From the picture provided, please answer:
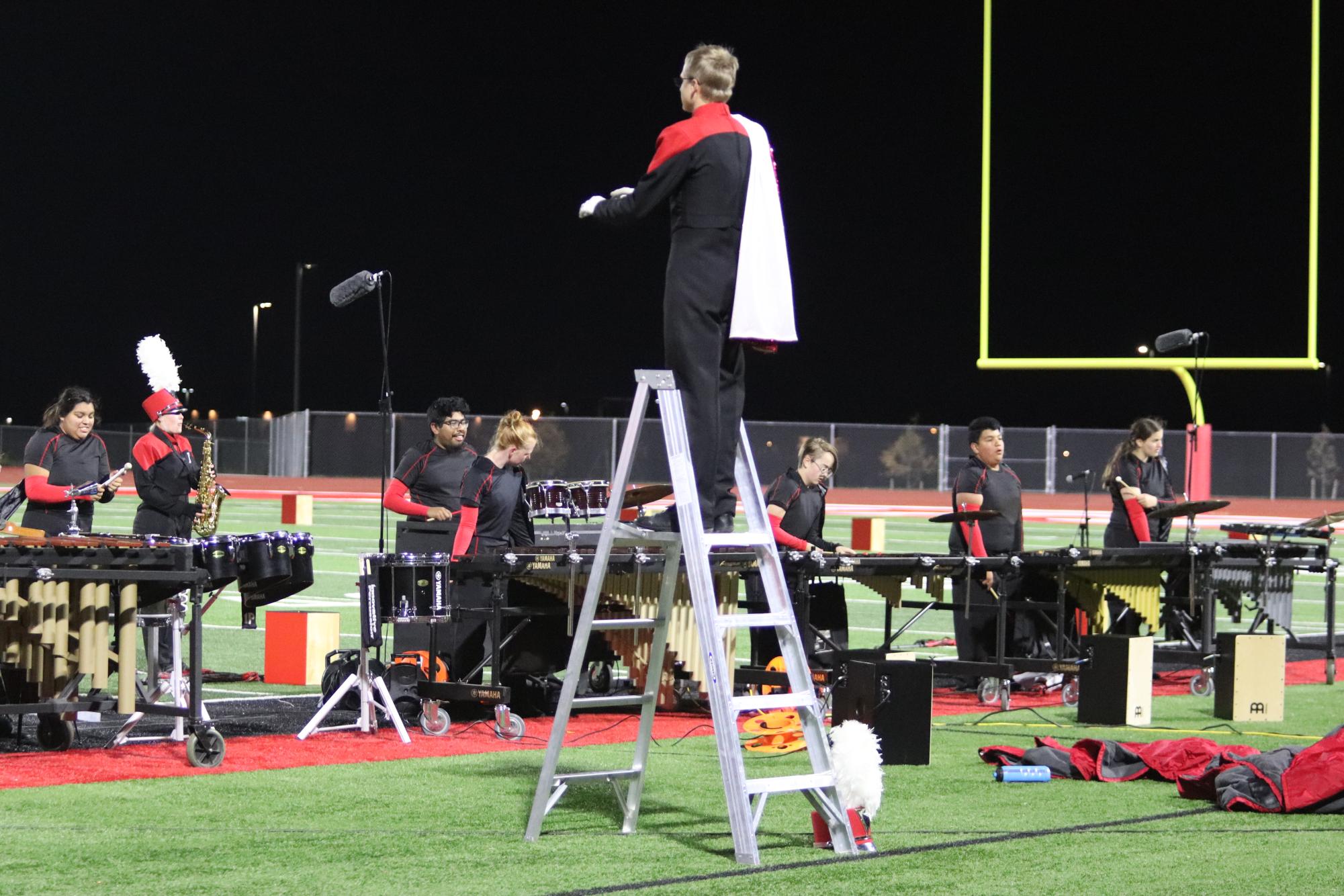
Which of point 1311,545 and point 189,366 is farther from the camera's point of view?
point 189,366

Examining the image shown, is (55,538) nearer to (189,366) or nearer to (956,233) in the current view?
(956,233)

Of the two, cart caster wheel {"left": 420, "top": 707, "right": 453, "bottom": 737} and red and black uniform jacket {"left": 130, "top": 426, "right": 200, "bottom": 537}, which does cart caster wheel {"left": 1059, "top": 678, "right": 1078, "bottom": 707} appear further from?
red and black uniform jacket {"left": 130, "top": 426, "right": 200, "bottom": 537}

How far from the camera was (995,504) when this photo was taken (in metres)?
10.8

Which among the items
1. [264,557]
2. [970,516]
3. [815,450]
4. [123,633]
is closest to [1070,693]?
[970,516]

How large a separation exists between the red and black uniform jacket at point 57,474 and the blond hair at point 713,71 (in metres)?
5.88

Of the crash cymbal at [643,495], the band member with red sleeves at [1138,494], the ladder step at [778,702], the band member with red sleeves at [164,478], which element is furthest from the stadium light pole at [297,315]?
the ladder step at [778,702]

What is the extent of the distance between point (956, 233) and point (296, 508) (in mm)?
21112

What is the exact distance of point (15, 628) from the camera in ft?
24.0

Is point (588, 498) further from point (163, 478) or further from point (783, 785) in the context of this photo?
point (783, 785)

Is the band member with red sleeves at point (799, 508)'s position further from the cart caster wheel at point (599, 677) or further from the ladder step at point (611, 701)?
the ladder step at point (611, 701)

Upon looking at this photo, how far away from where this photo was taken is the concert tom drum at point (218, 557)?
7.73 meters

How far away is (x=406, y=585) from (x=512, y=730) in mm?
860

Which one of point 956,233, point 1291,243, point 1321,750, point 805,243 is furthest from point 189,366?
point 1321,750

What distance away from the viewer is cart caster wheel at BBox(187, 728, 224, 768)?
23.9 feet
